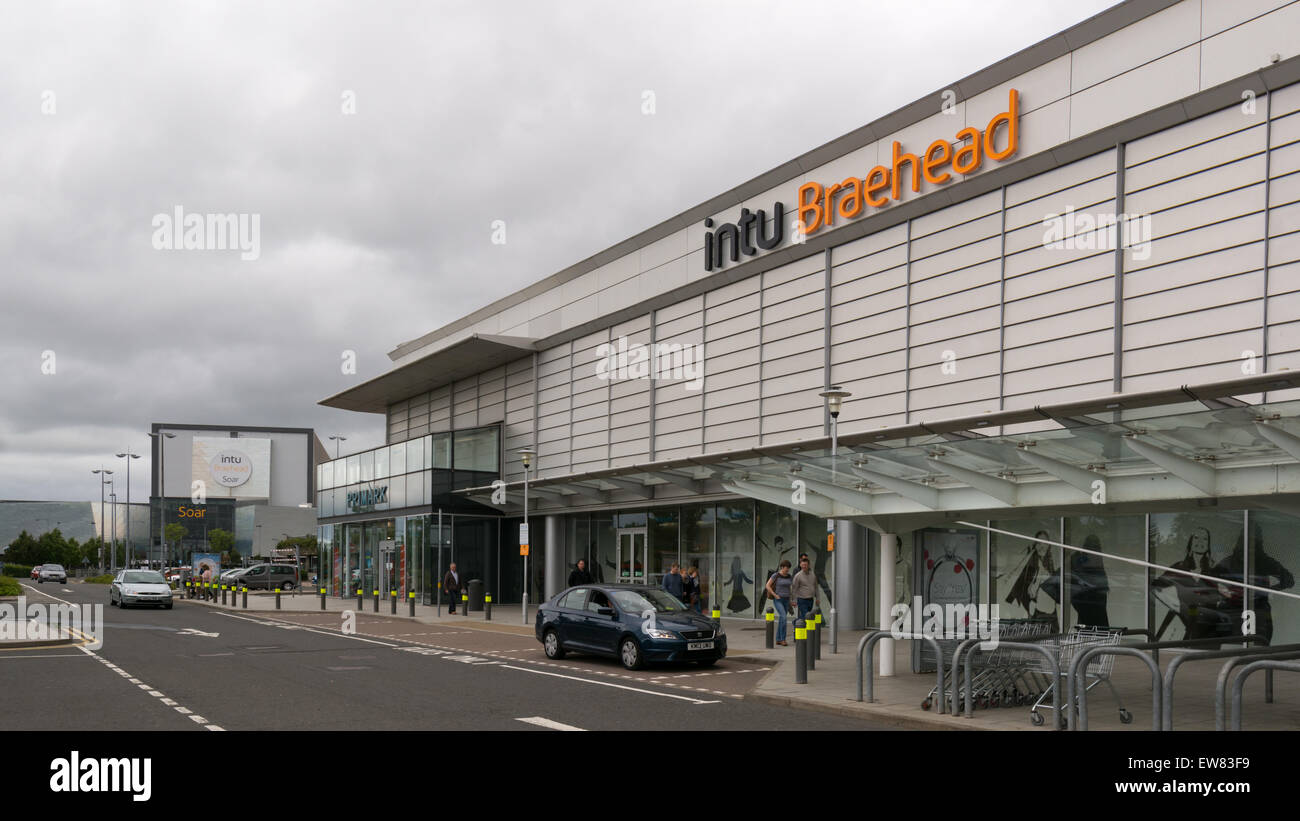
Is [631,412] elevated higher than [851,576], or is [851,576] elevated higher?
[631,412]

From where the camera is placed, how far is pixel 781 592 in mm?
22125

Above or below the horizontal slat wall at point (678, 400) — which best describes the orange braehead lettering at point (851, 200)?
above

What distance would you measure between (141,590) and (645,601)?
2544 cm

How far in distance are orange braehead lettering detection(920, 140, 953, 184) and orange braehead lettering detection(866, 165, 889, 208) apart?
43.8 inches

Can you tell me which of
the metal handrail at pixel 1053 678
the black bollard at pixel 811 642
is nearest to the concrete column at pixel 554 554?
the black bollard at pixel 811 642

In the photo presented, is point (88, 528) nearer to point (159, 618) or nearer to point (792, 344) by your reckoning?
point (159, 618)

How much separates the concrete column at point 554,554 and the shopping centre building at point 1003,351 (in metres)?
1.59

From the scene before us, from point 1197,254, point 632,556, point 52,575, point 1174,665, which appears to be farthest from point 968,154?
point 52,575

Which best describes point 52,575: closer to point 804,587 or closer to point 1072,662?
point 804,587

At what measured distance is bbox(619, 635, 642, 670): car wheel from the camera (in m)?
18.2

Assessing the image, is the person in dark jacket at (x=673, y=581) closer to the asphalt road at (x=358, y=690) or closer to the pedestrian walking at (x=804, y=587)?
the asphalt road at (x=358, y=690)

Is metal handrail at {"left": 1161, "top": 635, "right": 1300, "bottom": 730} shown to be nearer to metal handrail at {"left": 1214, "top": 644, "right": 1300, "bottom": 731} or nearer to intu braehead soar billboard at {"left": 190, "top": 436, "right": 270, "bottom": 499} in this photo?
metal handrail at {"left": 1214, "top": 644, "right": 1300, "bottom": 731}

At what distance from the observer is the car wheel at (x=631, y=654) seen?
59.6 feet
